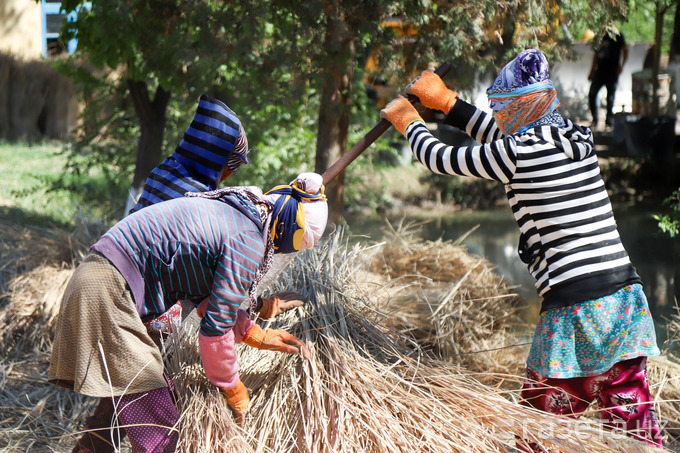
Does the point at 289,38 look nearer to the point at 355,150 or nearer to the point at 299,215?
the point at 355,150

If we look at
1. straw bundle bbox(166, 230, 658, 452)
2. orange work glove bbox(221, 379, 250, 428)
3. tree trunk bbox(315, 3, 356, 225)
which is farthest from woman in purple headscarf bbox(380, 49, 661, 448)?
tree trunk bbox(315, 3, 356, 225)

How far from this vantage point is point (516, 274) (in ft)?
17.7

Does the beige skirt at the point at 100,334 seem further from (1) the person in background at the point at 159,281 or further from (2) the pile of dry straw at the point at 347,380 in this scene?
(2) the pile of dry straw at the point at 347,380

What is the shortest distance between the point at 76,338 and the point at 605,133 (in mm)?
8373

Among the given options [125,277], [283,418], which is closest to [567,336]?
[283,418]

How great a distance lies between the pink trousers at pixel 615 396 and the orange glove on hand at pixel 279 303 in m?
0.95

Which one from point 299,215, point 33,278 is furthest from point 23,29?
point 299,215

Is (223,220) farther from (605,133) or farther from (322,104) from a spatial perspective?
(605,133)

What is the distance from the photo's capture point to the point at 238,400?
7.41 ft

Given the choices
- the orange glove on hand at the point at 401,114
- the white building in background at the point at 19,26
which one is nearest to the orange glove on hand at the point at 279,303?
the orange glove on hand at the point at 401,114

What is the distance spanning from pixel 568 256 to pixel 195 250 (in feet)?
3.89

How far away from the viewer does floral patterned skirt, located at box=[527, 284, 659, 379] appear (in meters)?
2.11

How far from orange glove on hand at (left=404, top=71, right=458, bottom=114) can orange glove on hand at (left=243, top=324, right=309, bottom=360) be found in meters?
1.02

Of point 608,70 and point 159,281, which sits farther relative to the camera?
point 608,70
